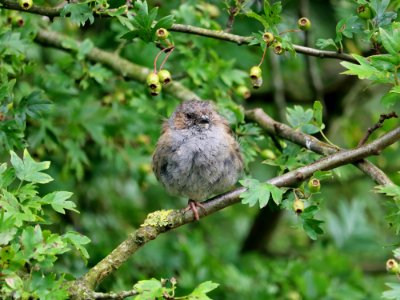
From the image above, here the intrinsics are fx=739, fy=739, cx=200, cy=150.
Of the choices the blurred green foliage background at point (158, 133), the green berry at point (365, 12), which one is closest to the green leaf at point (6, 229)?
the blurred green foliage background at point (158, 133)

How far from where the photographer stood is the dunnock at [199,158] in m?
4.70

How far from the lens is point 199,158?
4.76 metres

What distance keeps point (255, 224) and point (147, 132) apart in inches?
98.7

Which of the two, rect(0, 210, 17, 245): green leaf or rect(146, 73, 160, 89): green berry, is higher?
rect(146, 73, 160, 89): green berry

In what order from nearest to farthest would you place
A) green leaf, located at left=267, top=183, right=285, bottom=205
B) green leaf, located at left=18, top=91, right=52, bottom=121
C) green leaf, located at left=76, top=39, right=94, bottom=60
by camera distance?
green leaf, located at left=267, top=183, right=285, bottom=205 → green leaf, located at left=18, top=91, right=52, bottom=121 → green leaf, located at left=76, top=39, right=94, bottom=60

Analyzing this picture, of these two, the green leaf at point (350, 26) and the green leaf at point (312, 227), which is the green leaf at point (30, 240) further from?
the green leaf at point (350, 26)

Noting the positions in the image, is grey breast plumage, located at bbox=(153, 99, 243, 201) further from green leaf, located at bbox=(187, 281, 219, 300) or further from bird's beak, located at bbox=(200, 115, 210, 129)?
green leaf, located at bbox=(187, 281, 219, 300)

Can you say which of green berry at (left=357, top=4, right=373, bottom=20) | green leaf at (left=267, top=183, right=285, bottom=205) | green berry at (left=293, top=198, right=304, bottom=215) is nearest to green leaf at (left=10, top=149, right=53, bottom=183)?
green leaf at (left=267, top=183, right=285, bottom=205)

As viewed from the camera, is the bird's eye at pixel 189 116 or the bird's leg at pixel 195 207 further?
the bird's eye at pixel 189 116

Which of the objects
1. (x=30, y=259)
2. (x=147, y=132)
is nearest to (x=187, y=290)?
(x=147, y=132)

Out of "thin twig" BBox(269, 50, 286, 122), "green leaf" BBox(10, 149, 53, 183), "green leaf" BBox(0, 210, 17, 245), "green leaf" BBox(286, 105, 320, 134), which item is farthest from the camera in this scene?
"thin twig" BBox(269, 50, 286, 122)

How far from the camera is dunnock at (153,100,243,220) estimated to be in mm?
4703

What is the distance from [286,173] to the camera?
3.98 meters

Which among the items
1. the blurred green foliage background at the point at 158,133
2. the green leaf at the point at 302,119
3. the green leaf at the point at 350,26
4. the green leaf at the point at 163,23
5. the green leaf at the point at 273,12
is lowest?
the blurred green foliage background at the point at 158,133
